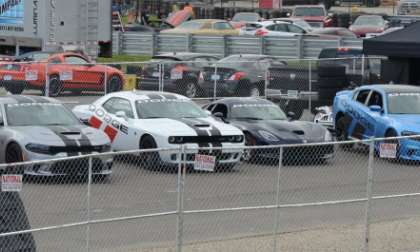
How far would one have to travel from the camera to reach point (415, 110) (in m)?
21.4

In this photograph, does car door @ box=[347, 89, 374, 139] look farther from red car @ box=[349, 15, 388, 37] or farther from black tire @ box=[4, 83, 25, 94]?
red car @ box=[349, 15, 388, 37]

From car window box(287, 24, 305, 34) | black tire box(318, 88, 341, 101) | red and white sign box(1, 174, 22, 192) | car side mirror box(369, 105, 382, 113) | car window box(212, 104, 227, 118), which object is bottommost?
black tire box(318, 88, 341, 101)

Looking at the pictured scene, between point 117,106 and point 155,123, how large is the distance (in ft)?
4.31

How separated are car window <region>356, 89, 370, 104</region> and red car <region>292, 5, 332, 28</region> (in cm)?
3461

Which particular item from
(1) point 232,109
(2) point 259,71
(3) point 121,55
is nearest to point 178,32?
(3) point 121,55

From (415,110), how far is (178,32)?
2671 centimetres

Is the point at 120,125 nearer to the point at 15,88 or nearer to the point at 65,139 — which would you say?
the point at 65,139

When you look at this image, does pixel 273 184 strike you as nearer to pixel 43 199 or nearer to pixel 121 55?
pixel 43 199

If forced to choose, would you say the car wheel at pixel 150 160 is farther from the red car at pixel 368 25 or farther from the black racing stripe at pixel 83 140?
the red car at pixel 368 25

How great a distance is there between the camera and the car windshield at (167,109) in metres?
19.5

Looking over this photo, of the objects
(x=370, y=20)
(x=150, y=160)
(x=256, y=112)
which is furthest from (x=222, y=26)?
(x=150, y=160)

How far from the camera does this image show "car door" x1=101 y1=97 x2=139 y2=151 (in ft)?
62.7

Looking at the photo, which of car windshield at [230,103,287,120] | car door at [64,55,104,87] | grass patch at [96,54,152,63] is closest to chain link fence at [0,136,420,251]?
car windshield at [230,103,287,120]

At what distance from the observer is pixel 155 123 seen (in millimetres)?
18984
